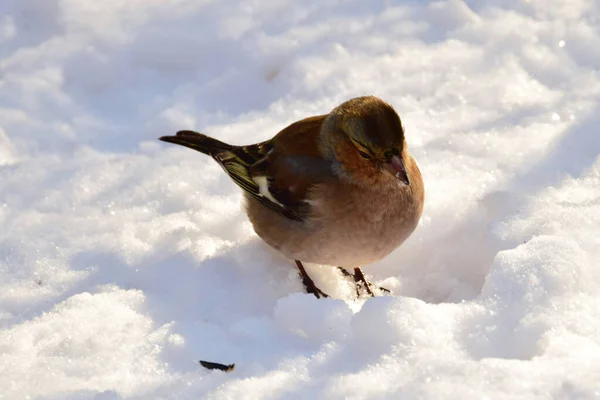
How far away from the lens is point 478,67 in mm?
5230

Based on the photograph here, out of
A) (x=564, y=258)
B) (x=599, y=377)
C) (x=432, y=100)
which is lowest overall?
(x=599, y=377)

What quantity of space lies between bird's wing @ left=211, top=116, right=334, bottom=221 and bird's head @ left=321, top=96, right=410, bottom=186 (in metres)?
0.10

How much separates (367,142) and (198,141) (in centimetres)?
120

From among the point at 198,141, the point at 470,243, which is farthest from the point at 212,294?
the point at 470,243

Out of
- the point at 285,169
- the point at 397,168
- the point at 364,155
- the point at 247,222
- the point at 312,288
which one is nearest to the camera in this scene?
the point at 397,168

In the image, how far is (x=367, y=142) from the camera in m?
3.57

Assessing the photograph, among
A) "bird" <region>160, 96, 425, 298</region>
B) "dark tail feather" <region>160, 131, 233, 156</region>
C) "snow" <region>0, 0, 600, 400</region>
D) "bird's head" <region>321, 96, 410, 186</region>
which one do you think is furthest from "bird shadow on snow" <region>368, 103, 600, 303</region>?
"dark tail feather" <region>160, 131, 233, 156</region>

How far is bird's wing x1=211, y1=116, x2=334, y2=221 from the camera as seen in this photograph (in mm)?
3812

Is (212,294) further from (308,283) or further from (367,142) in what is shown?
(367,142)

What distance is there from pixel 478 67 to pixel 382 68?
0.61 meters

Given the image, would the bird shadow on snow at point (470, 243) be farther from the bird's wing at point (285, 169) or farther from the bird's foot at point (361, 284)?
the bird's wing at point (285, 169)

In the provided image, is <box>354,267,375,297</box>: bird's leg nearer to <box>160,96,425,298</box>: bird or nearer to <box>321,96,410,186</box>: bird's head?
<box>160,96,425,298</box>: bird

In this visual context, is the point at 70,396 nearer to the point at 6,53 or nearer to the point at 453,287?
the point at 453,287

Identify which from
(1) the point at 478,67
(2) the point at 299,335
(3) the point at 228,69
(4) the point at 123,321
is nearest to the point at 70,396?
(4) the point at 123,321
